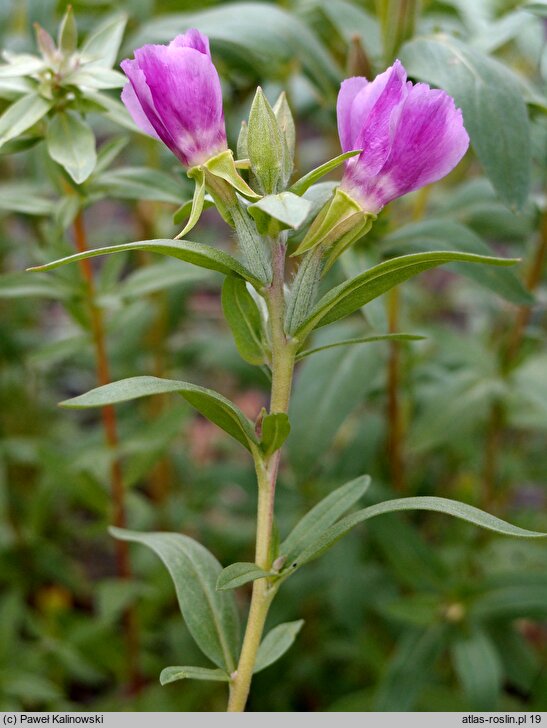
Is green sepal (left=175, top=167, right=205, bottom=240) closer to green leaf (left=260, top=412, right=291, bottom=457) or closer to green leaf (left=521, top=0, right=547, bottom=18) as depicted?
green leaf (left=260, top=412, right=291, bottom=457)

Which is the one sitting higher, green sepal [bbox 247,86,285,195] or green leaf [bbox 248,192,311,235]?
green sepal [bbox 247,86,285,195]

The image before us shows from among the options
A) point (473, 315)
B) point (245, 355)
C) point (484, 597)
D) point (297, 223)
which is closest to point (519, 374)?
point (484, 597)

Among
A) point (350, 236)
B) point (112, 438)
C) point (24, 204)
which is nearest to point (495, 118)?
point (350, 236)

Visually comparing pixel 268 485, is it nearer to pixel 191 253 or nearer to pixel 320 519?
pixel 320 519

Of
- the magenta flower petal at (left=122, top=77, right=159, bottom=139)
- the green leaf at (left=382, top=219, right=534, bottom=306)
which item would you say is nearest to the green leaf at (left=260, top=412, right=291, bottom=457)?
the magenta flower petal at (left=122, top=77, right=159, bottom=139)

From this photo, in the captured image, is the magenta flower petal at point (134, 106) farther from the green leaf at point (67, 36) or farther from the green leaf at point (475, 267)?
the green leaf at point (475, 267)

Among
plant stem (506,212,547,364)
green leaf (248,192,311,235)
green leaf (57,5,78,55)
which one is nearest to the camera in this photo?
green leaf (248,192,311,235)
